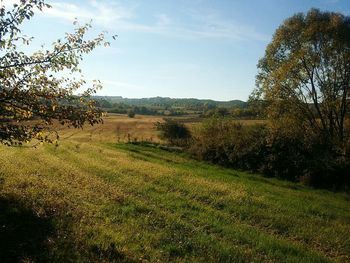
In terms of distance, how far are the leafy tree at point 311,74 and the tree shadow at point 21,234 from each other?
90.0 feet

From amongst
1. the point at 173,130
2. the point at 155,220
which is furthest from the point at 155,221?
the point at 173,130

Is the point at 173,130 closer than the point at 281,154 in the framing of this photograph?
No

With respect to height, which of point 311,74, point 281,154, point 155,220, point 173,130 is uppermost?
point 311,74

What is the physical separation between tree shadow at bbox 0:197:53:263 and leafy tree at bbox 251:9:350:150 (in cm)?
2744

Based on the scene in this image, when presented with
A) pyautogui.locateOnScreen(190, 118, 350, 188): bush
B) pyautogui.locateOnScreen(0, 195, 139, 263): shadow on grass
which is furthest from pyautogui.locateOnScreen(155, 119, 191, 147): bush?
pyautogui.locateOnScreen(0, 195, 139, 263): shadow on grass

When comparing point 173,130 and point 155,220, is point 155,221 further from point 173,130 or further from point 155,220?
point 173,130

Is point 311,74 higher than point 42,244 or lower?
higher

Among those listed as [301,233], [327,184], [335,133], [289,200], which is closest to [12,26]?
[301,233]

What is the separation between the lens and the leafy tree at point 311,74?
35.7m

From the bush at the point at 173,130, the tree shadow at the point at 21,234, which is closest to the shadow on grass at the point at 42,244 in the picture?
the tree shadow at the point at 21,234

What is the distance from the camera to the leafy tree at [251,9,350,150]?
3569 centimetres

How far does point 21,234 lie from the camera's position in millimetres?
10648

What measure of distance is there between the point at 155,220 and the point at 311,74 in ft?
92.9

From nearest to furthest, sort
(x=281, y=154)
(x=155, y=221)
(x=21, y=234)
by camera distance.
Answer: (x=21, y=234) < (x=155, y=221) < (x=281, y=154)
